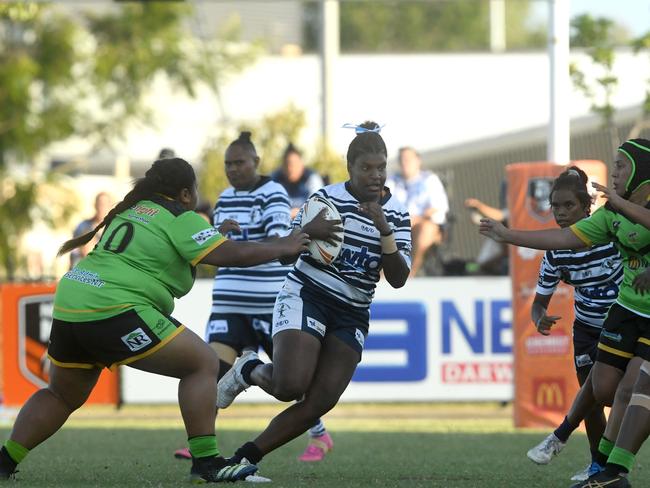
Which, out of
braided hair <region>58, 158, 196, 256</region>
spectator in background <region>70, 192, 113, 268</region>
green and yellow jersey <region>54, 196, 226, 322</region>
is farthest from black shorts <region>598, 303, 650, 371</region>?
spectator in background <region>70, 192, 113, 268</region>

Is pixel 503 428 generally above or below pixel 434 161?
below

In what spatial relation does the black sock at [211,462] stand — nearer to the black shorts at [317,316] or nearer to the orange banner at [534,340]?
the black shorts at [317,316]

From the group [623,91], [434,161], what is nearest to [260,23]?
[623,91]

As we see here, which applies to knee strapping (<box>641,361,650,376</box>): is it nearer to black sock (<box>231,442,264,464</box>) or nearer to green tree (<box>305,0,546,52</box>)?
black sock (<box>231,442,264,464</box>)

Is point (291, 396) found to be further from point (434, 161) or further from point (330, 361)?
point (434, 161)

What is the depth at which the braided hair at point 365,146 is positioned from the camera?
8.20 metres

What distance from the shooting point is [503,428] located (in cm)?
1323

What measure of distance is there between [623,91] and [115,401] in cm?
1954

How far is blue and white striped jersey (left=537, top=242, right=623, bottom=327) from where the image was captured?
8.69 meters

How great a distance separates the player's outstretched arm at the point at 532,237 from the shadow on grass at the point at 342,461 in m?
1.60

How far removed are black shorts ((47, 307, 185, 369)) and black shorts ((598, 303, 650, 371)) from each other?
2.45 metres

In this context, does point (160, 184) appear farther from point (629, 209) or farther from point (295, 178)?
point (295, 178)

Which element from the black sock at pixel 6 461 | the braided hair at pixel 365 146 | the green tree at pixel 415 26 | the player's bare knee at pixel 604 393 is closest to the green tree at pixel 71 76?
the braided hair at pixel 365 146

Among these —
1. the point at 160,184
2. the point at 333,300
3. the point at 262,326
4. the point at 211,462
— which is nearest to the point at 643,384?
the point at 333,300
